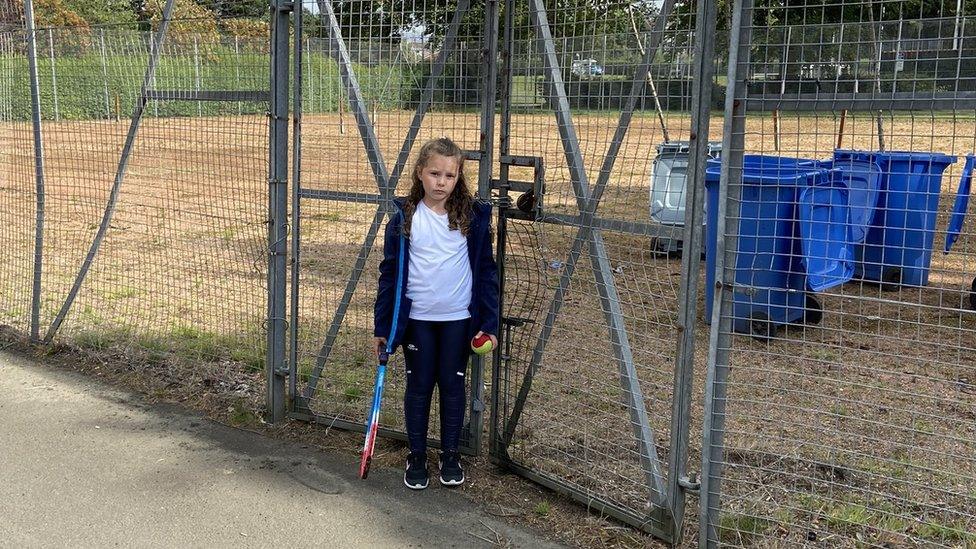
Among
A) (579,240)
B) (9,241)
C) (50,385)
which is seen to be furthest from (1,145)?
(579,240)

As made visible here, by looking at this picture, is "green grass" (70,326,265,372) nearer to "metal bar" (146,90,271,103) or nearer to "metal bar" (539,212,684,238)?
"metal bar" (146,90,271,103)

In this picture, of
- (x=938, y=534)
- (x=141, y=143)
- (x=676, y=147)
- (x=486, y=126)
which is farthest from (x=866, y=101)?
(x=141, y=143)

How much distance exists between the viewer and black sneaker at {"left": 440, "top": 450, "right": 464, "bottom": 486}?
4.32 meters

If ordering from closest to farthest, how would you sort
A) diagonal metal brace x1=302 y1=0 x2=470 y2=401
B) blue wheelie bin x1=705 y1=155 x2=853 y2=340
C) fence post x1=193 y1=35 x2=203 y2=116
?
diagonal metal brace x1=302 y1=0 x2=470 y2=401, fence post x1=193 y1=35 x2=203 y2=116, blue wheelie bin x1=705 y1=155 x2=853 y2=340

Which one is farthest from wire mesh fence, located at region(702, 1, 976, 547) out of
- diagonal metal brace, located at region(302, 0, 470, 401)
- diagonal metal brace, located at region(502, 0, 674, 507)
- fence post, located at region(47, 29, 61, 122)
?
fence post, located at region(47, 29, 61, 122)

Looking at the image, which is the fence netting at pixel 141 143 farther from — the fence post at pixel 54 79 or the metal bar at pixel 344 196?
the metal bar at pixel 344 196

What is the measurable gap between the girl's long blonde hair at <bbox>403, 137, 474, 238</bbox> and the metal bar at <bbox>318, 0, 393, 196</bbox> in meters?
0.41

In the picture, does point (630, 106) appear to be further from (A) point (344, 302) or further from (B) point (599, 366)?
(B) point (599, 366)

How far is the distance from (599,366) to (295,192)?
224cm

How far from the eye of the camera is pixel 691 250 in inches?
138

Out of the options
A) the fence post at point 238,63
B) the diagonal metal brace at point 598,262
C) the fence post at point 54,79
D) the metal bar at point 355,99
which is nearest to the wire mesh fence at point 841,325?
the diagonal metal brace at point 598,262

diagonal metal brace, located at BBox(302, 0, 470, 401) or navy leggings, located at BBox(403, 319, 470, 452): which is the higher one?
diagonal metal brace, located at BBox(302, 0, 470, 401)

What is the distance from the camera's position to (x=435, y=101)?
441 cm

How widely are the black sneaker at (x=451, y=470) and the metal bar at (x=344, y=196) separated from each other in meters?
1.32
